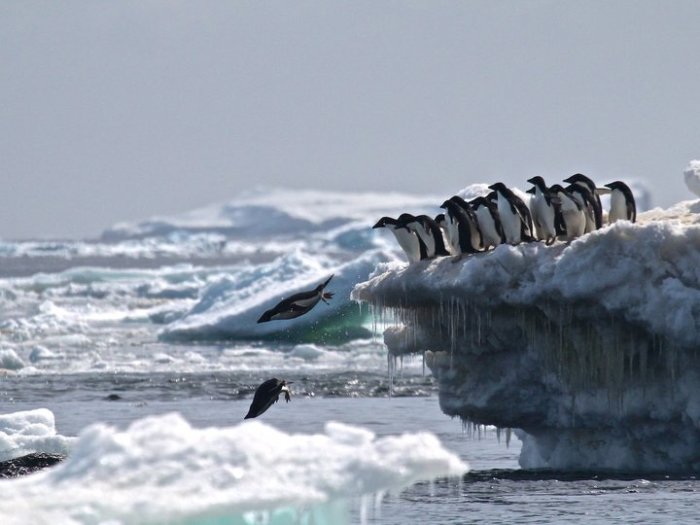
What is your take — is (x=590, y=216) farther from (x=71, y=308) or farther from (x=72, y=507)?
(x=71, y=308)

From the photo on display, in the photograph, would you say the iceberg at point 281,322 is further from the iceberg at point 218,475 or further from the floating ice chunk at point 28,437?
the iceberg at point 218,475

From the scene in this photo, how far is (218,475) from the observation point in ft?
24.5

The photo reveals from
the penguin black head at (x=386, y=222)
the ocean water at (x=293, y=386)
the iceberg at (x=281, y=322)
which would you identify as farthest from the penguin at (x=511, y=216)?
the iceberg at (x=281, y=322)

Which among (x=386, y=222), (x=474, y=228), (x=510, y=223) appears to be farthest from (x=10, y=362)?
(x=510, y=223)

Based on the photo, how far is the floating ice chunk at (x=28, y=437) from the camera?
14367mm

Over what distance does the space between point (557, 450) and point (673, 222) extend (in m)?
2.52

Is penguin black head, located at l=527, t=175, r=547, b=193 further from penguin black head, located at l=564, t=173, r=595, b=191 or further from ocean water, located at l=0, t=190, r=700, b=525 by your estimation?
ocean water, located at l=0, t=190, r=700, b=525

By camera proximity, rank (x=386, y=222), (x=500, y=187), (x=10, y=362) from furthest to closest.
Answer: (x=10, y=362)
(x=386, y=222)
(x=500, y=187)

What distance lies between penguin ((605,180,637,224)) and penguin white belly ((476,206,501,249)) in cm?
128

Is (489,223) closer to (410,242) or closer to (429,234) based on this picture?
(429,234)

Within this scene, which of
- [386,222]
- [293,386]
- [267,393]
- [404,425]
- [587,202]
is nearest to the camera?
[267,393]

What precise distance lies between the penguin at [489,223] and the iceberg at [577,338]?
20.9 inches

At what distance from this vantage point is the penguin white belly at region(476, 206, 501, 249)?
15.5 m

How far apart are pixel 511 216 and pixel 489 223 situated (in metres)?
0.27
